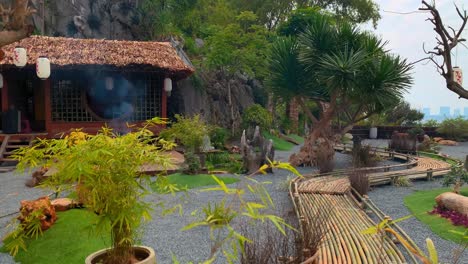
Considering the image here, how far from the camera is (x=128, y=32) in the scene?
20.1 m

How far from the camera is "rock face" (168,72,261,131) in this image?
57.9 ft

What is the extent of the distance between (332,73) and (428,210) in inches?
204

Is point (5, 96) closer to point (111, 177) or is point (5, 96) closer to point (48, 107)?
point (48, 107)

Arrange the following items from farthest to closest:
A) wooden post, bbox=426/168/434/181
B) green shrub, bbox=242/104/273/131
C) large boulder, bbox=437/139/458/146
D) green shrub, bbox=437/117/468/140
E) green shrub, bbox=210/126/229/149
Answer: green shrub, bbox=437/117/468/140
large boulder, bbox=437/139/458/146
green shrub, bbox=242/104/273/131
green shrub, bbox=210/126/229/149
wooden post, bbox=426/168/434/181

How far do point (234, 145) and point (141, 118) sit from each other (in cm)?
413

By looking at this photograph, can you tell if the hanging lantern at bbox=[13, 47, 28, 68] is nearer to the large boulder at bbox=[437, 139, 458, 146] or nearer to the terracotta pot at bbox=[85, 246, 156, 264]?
the terracotta pot at bbox=[85, 246, 156, 264]

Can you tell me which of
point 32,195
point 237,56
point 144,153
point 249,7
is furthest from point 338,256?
point 249,7

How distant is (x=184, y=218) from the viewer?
20.9ft

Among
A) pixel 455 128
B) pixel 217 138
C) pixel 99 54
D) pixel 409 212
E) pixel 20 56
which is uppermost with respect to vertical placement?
pixel 99 54

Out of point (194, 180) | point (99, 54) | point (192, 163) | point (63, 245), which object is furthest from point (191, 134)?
point (63, 245)

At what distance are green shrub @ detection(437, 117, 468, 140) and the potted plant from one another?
2248 centimetres

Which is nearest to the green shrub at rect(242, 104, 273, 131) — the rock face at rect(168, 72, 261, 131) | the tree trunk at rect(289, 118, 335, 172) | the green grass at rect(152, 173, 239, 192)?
the rock face at rect(168, 72, 261, 131)

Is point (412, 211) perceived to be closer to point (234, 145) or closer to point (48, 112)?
point (234, 145)

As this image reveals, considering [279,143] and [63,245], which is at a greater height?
[279,143]
